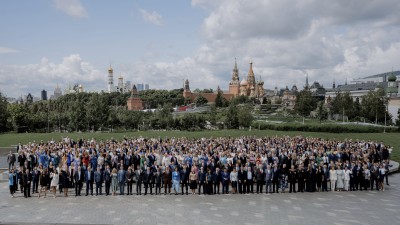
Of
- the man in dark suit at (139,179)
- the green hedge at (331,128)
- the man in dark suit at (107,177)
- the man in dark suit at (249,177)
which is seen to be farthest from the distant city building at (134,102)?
the man in dark suit at (249,177)

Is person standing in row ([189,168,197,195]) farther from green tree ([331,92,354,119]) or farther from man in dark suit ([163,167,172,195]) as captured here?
green tree ([331,92,354,119])

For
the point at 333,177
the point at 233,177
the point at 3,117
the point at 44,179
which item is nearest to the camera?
the point at 44,179

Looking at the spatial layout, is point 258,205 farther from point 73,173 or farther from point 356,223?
point 73,173

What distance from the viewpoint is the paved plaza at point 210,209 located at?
13.3 meters

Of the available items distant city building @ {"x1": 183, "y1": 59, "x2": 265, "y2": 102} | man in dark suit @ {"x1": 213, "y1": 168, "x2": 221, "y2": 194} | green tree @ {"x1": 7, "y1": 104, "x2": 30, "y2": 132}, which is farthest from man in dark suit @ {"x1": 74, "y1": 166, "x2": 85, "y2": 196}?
distant city building @ {"x1": 183, "y1": 59, "x2": 265, "y2": 102}

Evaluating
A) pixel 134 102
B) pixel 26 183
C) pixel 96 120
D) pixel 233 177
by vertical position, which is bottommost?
pixel 26 183

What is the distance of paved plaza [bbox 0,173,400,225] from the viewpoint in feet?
43.5

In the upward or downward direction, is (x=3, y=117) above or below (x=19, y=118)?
above

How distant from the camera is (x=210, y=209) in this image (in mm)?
14852

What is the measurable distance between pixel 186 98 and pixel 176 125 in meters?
95.0

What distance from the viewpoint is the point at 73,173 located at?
17.9 m

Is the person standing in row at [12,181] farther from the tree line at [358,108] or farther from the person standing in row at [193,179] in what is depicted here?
the tree line at [358,108]

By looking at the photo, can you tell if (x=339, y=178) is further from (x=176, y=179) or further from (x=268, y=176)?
(x=176, y=179)

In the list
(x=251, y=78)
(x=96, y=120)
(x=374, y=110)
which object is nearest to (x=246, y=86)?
(x=251, y=78)
